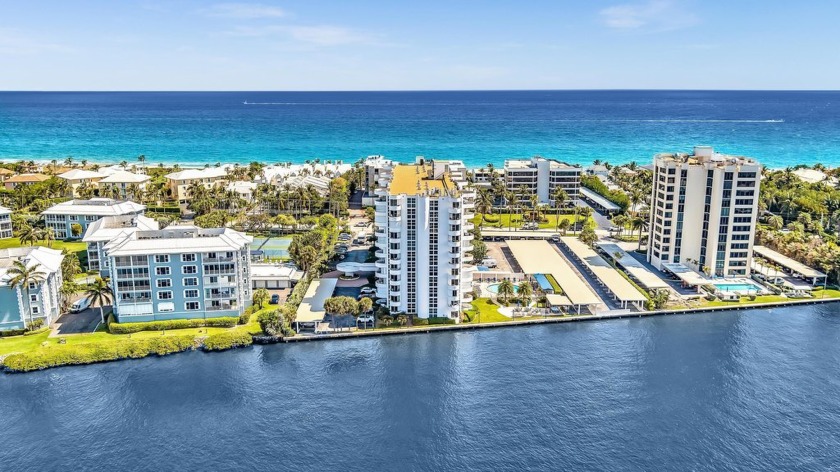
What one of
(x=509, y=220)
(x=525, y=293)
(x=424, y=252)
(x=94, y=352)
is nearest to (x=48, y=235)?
(x=94, y=352)

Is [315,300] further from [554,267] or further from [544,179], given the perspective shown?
[544,179]

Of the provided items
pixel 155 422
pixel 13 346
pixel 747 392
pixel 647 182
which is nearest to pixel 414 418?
pixel 155 422

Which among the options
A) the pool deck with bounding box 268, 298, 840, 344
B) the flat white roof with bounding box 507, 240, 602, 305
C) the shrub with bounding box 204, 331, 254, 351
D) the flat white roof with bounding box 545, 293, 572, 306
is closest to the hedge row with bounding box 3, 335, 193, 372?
the shrub with bounding box 204, 331, 254, 351

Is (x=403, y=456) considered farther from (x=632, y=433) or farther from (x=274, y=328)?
(x=274, y=328)

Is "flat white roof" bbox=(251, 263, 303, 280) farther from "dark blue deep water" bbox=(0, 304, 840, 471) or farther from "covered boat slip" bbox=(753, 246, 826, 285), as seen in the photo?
"covered boat slip" bbox=(753, 246, 826, 285)

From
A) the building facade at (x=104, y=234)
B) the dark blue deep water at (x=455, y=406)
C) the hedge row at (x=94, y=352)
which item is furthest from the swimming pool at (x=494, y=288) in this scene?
the building facade at (x=104, y=234)
